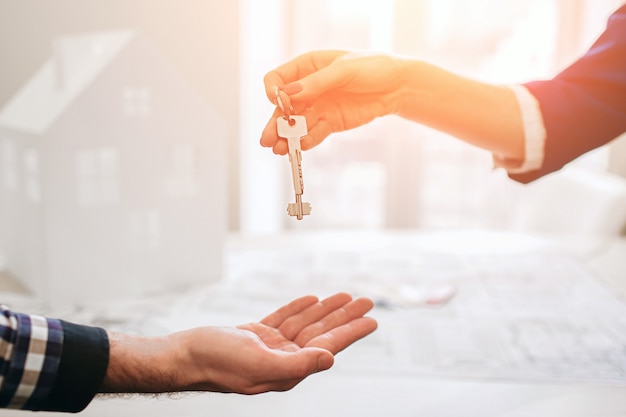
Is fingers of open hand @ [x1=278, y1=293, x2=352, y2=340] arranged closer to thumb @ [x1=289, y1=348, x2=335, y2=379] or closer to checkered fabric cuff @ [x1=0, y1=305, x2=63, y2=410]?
thumb @ [x1=289, y1=348, x2=335, y2=379]

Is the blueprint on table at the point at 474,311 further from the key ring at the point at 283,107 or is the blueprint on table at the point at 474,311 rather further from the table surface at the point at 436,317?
the key ring at the point at 283,107

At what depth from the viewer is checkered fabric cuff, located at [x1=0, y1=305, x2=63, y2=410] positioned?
21.0 inches

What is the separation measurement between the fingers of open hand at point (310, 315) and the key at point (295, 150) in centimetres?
16

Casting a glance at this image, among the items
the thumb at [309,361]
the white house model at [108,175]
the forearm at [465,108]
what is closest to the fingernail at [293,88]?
the forearm at [465,108]

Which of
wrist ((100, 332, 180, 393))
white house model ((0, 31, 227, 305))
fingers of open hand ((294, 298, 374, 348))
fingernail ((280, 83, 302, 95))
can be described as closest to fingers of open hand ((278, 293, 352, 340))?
fingers of open hand ((294, 298, 374, 348))

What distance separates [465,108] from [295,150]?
0.22 meters

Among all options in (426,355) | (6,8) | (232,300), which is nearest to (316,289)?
(232,300)

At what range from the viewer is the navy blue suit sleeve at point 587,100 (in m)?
0.68

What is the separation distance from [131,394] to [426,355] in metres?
0.37

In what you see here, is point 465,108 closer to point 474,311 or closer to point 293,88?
point 293,88

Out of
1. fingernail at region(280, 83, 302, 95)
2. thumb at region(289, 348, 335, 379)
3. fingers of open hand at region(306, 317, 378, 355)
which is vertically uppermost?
fingernail at region(280, 83, 302, 95)

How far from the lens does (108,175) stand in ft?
3.24

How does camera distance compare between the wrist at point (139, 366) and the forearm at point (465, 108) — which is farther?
the forearm at point (465, 108)

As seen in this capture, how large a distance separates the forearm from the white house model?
17.4 inches
